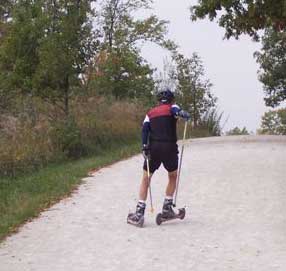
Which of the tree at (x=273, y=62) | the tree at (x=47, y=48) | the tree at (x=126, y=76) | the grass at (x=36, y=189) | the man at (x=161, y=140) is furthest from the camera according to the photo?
the tree at (x=273, y=62)

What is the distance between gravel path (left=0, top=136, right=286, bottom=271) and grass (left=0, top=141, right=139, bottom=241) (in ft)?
0.81

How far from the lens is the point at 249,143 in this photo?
75.1 feet

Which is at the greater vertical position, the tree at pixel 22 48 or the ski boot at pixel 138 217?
the tree at pixel 22 48

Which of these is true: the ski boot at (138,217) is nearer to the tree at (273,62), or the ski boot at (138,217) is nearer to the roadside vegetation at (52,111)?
the roadside vegetation at (52,111)

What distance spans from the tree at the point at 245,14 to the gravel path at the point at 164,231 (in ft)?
25.3

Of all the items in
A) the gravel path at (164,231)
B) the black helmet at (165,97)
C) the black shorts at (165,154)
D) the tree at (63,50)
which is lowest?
the gravel path at (164,231)

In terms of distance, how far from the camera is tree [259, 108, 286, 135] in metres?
64.6

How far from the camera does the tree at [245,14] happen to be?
2103 cm

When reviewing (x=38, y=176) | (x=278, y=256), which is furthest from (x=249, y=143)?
(x=278, y=256)

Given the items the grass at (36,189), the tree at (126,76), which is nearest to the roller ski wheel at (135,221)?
the grass at (36,189)

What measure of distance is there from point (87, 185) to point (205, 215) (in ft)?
12.6

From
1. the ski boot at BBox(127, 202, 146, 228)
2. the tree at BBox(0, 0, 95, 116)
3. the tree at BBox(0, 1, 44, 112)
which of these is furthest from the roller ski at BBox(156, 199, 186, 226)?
the tree at BBox(0, 1, 44, 112)

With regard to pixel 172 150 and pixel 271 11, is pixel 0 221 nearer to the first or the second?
pixel 172 150

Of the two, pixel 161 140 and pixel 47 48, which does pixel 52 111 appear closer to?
pixel 47 48
